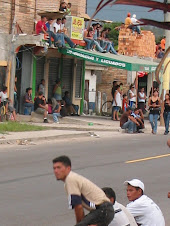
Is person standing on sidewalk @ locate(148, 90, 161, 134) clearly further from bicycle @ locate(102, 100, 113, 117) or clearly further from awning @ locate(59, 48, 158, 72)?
bicycle @ locate(102, 100, 113, 117)

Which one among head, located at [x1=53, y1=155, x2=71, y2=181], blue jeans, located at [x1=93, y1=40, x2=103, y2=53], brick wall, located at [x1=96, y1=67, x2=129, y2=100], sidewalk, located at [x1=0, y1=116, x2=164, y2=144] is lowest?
sidewalk, located at [x1=0, y1=116, x2=164, y2=144]

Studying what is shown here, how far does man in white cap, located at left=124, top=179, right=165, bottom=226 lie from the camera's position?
7.06 metres

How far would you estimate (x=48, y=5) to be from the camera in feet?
97.7

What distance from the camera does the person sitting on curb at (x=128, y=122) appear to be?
80.1 ft

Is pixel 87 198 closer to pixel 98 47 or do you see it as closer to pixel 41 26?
pixel 41 26

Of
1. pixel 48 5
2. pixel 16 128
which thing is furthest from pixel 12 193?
pixel 48 5

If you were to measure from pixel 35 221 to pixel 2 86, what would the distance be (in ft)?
57.2

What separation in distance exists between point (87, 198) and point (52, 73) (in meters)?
24.4

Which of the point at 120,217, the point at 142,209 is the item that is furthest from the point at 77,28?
the point at 120,217

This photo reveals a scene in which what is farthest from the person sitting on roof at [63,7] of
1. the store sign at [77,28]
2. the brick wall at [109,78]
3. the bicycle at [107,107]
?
the brick wall at [109,78]

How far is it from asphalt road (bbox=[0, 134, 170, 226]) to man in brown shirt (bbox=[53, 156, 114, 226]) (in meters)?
3.12

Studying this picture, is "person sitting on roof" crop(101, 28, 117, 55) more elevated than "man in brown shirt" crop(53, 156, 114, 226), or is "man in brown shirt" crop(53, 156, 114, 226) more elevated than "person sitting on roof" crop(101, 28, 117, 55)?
"person sitting on roof" crop(101, 28, 117, 55)

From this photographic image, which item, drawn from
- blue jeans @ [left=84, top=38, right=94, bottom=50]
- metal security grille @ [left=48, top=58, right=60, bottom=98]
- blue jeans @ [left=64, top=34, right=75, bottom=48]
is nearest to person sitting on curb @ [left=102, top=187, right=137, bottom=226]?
blue jeans @ [left=64, top=34, right=75, bottom=48]

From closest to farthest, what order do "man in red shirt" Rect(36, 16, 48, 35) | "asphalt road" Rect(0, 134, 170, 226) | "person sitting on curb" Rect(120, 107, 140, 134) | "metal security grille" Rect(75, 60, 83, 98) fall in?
"asphalt road" Rect(0, 134, 170, 226) < "person sitting on curb" Rect(120, 107, 140, 134) < "man in red shirt" Rect(36, 16, 48, 35) < "metal security grille" Rect(75, 60, 83, 98)
